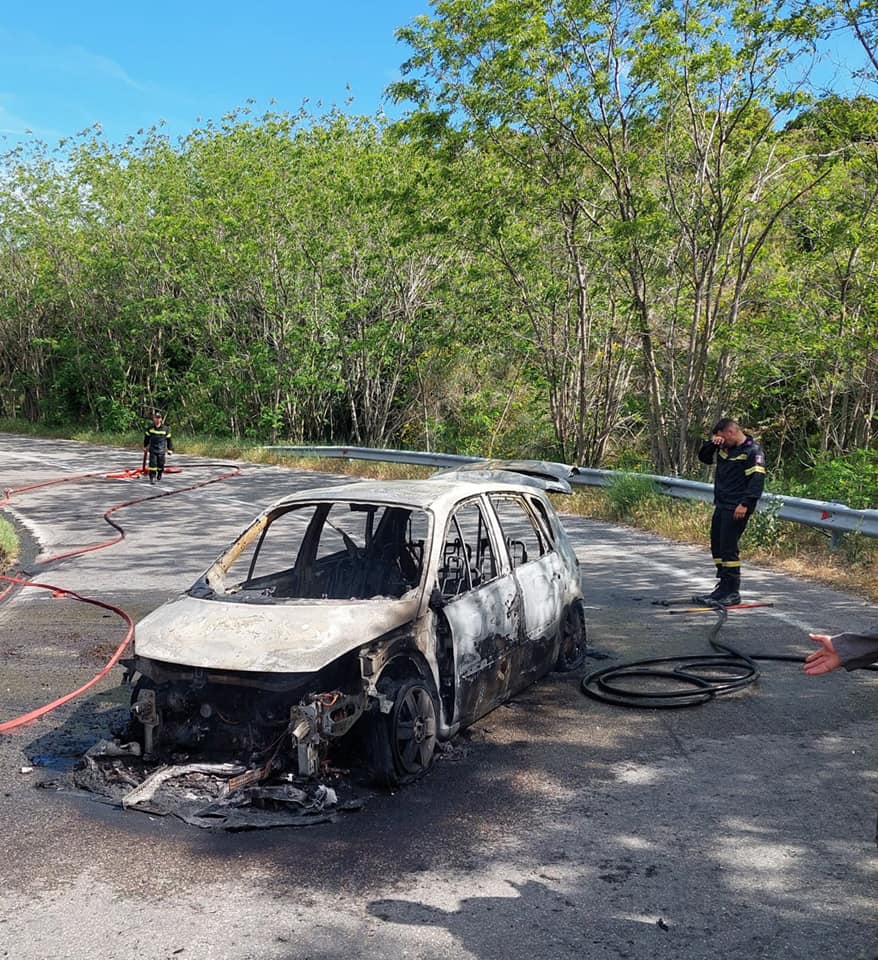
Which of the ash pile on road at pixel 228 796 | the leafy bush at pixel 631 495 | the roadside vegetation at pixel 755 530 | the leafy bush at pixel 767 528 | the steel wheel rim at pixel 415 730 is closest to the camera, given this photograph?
the ash pile on road at pixel 228 796

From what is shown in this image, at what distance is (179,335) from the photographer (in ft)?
129

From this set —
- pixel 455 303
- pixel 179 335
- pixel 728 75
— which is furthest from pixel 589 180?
pixel 179 335

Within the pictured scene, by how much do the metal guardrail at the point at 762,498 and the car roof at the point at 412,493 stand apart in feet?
18.0

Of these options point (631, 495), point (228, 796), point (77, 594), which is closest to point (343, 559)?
point (228, 796)

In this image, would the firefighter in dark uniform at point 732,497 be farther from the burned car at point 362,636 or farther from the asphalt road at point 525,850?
the burned car at point 362,636

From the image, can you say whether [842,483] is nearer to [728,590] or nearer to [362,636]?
[728,590]

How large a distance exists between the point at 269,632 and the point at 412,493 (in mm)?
1736

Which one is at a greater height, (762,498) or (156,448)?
(762,498)

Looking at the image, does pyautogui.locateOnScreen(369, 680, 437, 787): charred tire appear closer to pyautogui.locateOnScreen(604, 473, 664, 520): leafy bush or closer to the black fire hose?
the black fire hose

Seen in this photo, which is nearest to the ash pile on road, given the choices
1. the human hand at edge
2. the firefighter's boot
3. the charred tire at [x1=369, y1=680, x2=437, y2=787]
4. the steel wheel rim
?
the charred tire at [x1=369, y1=680, x2=437, y2=787]

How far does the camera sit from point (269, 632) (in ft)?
18.3

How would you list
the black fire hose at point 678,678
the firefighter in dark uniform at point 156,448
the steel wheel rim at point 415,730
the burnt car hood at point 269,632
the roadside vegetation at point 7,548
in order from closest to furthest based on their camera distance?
the burnt car hood at point 269,632 < the steel wheel rim at point 415,730 < the black fire hose at point 678,678 < the roadside vegetation at point 7,548 < the firefighter in dark uniform at point 156,448

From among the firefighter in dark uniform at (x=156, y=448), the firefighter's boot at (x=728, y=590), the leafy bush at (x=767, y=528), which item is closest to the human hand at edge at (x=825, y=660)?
the firefighter's boot at (x=728, y=590)

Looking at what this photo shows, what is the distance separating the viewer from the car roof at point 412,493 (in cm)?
677
